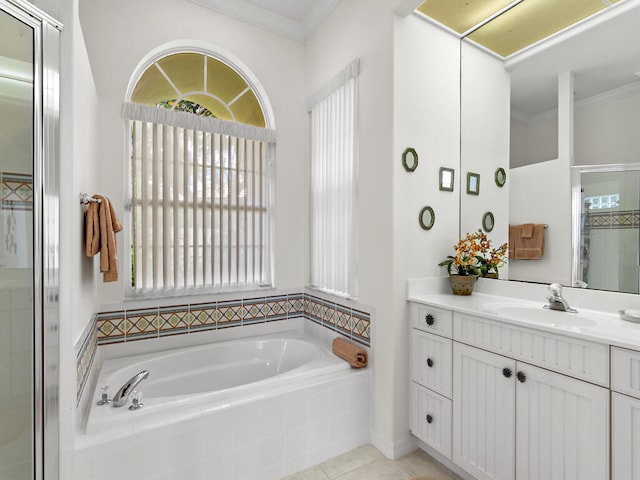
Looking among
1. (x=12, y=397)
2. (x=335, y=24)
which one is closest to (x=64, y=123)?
(x=12, y=397)

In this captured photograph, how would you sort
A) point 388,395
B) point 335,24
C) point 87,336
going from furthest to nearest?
point 335,24
point 388,395
point 87,336

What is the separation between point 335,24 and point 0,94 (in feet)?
7.17

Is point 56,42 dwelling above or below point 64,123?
above

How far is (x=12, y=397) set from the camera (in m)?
1.08

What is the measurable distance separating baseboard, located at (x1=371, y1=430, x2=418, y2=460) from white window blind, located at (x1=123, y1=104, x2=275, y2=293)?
4.74 ft

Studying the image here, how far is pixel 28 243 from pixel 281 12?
2573 mm

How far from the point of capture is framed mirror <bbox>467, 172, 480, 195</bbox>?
2.22m

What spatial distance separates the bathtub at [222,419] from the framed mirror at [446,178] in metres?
1.37

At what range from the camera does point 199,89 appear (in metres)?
2.55

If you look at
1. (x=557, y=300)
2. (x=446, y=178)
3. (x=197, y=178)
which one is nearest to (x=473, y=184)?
(x=446, y=178)

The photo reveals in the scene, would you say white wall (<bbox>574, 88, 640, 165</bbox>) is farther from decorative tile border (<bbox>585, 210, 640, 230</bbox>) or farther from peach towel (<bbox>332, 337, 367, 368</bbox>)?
peach towel (<bbox>332, 337, 367, 368</bbox>)

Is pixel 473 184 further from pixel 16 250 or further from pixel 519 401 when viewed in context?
pixel 16 250

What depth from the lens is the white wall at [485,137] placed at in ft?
6.78

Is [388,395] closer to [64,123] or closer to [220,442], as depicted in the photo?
[220,442]
